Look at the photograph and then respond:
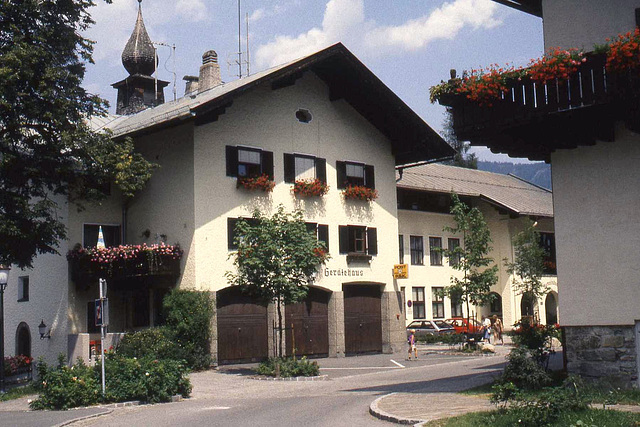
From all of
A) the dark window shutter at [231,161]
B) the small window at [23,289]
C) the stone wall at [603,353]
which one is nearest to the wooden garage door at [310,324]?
the dark window shutter at [231,161]

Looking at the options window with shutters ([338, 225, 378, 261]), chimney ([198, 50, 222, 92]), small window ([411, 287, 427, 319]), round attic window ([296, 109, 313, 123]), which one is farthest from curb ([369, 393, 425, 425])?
small window ([411, 287, 427, 319])

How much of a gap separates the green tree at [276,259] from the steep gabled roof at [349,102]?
17.9 feet

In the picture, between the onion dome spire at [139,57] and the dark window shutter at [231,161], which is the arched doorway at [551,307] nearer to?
the onion dome spire at [139,57]

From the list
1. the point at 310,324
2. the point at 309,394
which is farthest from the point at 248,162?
the point at 309,394

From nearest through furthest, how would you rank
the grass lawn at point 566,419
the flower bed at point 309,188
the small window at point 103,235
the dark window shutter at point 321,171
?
the grass lawn at point 566,419 < the small window at point 103,235 < the flower bed at point 309,188 < the dark window shutter at point 321,171

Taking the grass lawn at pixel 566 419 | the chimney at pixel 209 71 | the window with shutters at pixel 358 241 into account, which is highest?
the chimney at pixel 209 71

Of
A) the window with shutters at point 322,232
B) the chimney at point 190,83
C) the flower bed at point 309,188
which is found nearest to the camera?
the flower bed at point 309,188

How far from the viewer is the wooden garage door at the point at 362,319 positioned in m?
33.1

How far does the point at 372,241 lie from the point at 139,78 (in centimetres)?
1726

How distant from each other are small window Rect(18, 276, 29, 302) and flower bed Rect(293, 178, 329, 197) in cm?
1097

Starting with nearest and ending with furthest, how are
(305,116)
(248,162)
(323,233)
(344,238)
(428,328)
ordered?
(248,162) → (323,233) → (305,116) → (344,238) → (428,328)

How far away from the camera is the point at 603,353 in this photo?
15789mm

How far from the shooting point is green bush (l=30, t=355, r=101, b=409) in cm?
1869

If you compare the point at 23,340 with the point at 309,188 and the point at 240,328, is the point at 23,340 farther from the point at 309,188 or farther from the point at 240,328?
the point at 309,188
